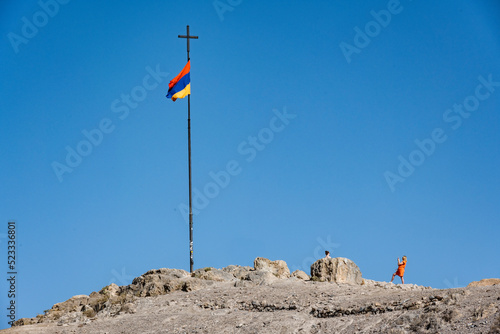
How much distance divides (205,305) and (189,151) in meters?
9.36

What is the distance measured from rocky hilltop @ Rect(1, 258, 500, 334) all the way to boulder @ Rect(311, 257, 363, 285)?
44 mm

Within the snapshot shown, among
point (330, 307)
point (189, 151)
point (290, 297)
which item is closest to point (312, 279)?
point (290, 297)

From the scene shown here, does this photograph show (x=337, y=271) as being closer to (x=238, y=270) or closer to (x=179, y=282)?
(x=238, y=270)

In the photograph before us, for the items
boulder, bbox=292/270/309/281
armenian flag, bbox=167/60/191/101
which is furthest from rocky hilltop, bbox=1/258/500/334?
armenian flag, bbox=167/60/191/101

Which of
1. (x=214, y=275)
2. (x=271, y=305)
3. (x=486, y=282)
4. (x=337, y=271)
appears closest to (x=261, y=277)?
(x=214, y=275)

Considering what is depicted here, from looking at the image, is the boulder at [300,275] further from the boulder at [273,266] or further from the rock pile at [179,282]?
the boulder at [273,266]

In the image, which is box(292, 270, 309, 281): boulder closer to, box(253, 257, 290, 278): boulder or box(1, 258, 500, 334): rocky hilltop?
box(1, 258, 500, 334): rocky hilltop

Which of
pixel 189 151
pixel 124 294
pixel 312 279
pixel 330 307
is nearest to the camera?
pixel 330 307

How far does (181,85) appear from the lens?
111 feet

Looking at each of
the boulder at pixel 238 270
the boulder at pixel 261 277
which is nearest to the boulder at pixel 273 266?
the boulder at pixel 238 270

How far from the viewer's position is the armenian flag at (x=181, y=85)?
1331 inches

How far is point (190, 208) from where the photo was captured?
31281 mm

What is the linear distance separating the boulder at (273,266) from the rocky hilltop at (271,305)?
51mm

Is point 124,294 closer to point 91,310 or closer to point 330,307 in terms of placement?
point 91,310
